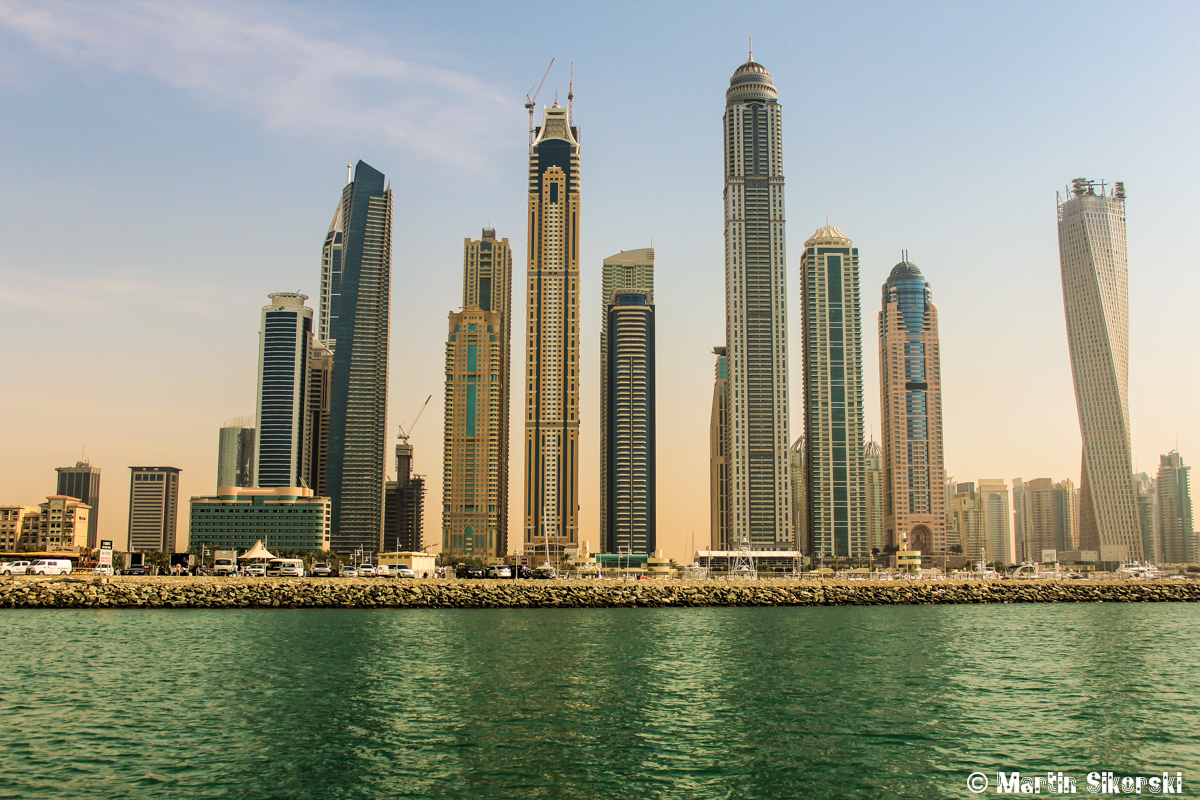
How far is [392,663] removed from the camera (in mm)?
59500

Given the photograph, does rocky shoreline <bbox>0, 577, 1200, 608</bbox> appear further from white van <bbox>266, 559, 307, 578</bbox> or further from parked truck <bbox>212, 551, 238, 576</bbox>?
parked truck <bbox>212, 551, 238, 576</bbox>

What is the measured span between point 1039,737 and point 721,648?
107 feet

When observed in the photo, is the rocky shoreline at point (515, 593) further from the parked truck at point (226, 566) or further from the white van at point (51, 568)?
the parked truck at point (226, 566)

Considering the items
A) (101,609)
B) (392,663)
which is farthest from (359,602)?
(392,663)

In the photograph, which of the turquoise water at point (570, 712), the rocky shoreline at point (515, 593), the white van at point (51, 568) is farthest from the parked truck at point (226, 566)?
the turquoise water at point (570, 712)

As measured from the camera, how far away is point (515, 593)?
119375 millimetres

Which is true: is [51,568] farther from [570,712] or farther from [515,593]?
[570,712]

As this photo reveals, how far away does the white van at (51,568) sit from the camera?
12888 centimetres

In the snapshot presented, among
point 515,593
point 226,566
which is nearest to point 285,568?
point 226,566

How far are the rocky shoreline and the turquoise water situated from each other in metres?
26.5

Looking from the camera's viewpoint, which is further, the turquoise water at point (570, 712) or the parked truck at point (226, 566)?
the parked truck at point (226, 566)

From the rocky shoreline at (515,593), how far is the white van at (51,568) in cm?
1546

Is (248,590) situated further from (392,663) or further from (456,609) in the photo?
(392,663)

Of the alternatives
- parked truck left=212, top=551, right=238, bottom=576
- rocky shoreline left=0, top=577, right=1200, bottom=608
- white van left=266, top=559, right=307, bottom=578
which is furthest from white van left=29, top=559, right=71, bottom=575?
white van left=266, top=559, right=307, bottom=578
